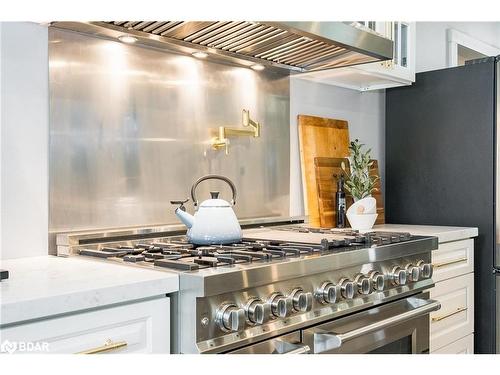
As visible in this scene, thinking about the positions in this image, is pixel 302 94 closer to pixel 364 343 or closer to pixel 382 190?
pixel 382 190

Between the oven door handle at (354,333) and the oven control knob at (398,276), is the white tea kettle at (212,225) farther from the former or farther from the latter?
the oven control knob at (398,276)

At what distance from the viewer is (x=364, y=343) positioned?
169 centimetres

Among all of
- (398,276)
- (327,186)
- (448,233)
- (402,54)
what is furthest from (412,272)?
(402,54)

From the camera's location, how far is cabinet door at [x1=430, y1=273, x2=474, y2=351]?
2.39 metres

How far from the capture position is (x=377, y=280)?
179 centimetres

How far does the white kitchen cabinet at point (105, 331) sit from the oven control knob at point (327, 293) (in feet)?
1.57

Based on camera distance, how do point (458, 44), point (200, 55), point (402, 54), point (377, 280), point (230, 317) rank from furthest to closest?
point (458, 44), point (402, 54), point (200, 55), point (377, 280), point (230, 317)

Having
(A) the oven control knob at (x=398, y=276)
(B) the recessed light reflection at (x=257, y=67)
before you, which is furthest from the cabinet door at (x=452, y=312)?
(B) the recessed light reflection at (x=257, y=67)

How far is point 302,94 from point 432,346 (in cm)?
127

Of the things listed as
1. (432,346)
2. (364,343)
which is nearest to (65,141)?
(364,343)

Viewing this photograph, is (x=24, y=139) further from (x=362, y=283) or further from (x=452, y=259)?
(x=452, y=259)

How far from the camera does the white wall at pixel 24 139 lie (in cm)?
164

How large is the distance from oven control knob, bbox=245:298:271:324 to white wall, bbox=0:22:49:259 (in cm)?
73

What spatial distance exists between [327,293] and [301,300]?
0.38 ft
